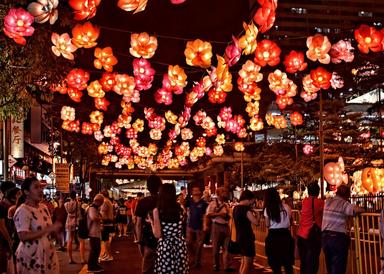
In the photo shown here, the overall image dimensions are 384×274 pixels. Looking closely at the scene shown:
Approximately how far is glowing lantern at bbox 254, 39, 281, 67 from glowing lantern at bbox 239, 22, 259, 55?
1.79 meters

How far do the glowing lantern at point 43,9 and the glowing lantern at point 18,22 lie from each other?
235 mm

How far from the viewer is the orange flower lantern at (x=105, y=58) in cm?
1628

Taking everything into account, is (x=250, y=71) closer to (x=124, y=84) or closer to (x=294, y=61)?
(x=294, y=61)

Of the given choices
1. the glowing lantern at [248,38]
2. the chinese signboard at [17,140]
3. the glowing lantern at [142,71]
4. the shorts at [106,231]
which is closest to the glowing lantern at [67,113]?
the chinese signboard at [17,140]

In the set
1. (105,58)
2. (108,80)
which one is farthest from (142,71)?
(108,80)

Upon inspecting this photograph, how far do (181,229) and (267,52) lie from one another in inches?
336

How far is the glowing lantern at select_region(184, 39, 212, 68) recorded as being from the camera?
14.9m

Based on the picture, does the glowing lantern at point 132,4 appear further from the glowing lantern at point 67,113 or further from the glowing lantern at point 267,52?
the glowing lantern at point 67,113

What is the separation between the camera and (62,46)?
44.8ft

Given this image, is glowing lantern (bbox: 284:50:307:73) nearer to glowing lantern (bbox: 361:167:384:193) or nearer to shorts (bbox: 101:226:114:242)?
glowing lantern (bbox: 361:167:384:193)

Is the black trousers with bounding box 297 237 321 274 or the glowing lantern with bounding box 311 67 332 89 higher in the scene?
the glowing lantern with bounding box 311 67 332 89

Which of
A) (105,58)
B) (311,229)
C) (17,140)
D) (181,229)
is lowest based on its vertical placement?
(311,229)

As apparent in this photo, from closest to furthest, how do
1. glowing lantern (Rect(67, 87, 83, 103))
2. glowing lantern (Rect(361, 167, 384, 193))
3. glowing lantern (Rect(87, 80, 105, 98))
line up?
glowing lantern (Rect(361, 167, 384, 193)) → glowing lantern (Rect(67, 87, 83, 103)) → glowing lantern (Rect(87, 80, 105, 98))

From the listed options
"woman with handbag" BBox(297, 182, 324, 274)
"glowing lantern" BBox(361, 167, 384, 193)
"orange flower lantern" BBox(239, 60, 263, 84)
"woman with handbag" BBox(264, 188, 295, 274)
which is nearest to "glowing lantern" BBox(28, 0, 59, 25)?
"woman with handbag" BBox(264, 188, 295, 274)
